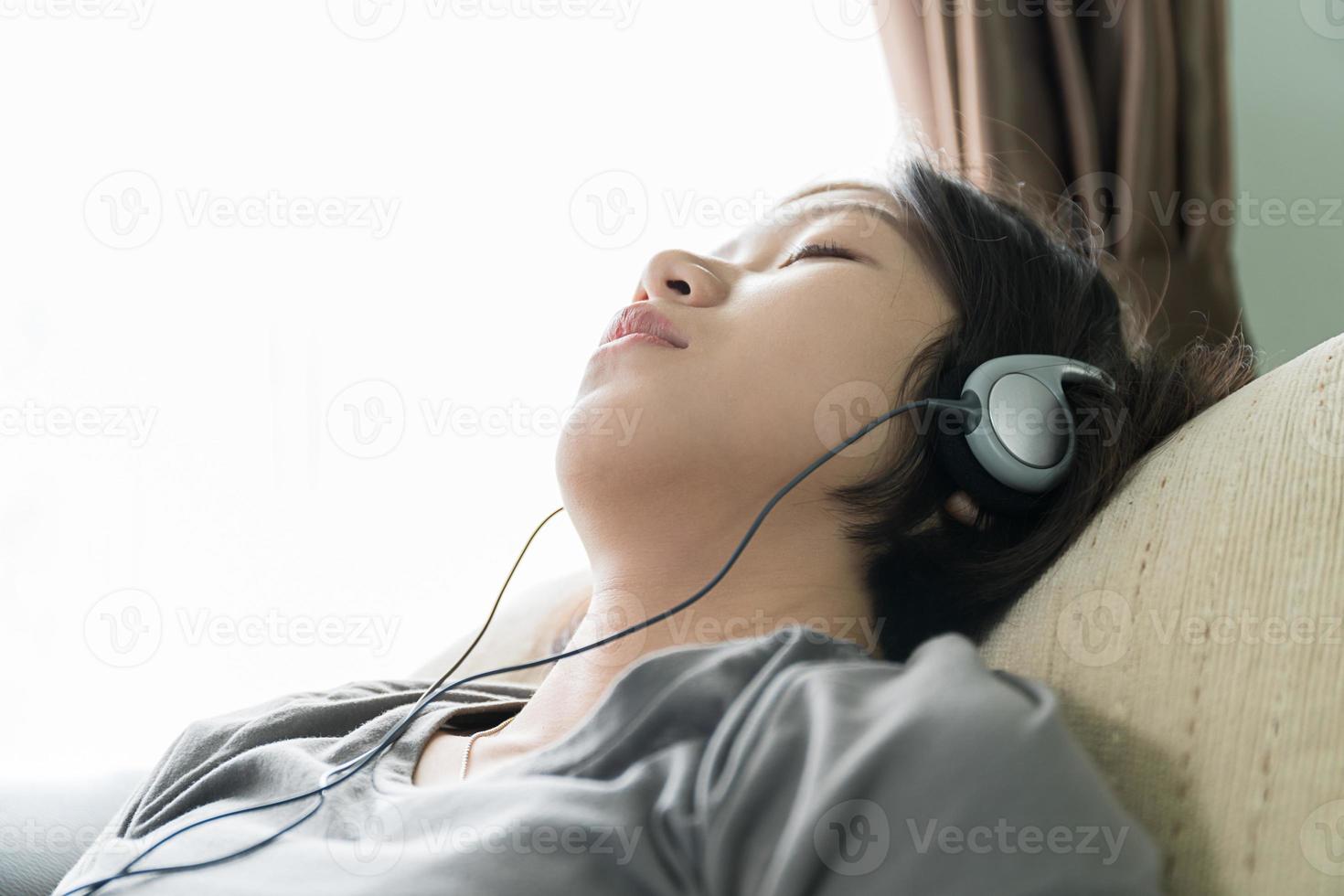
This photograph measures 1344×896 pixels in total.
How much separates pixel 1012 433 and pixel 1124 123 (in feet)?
3.48

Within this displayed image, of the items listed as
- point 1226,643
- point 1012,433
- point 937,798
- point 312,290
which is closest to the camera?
point 937,798

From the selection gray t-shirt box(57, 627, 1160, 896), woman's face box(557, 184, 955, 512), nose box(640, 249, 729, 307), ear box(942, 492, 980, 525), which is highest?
nose box(640, 249, 729, 307)

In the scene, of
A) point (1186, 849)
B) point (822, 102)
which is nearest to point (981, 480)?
point (1186, 849)

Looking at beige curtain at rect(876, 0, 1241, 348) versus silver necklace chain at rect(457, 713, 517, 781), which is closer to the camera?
silver necklace chain at rect(457, 713, 517, 781)

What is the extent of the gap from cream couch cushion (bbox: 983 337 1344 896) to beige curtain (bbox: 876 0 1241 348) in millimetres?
910

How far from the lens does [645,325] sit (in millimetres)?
920

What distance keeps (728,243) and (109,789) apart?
92 centimetres

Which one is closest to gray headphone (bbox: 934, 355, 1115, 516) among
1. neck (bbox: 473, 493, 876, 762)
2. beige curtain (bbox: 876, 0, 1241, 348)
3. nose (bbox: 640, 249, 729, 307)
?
neck (bbox: 473, 493, 876, 762)

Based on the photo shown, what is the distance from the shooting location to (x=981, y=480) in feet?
2.72

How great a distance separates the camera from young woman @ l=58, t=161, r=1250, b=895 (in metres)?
0.52

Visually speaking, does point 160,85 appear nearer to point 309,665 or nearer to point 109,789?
point 309,665

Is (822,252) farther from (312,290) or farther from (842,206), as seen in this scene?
(312,290)

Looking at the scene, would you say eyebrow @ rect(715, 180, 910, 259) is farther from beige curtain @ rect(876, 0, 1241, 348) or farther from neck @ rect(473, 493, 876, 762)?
beige curtain @ rect(876, 0, 1241, 348)

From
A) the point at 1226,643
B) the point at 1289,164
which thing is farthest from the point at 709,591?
the point at 1289,164
